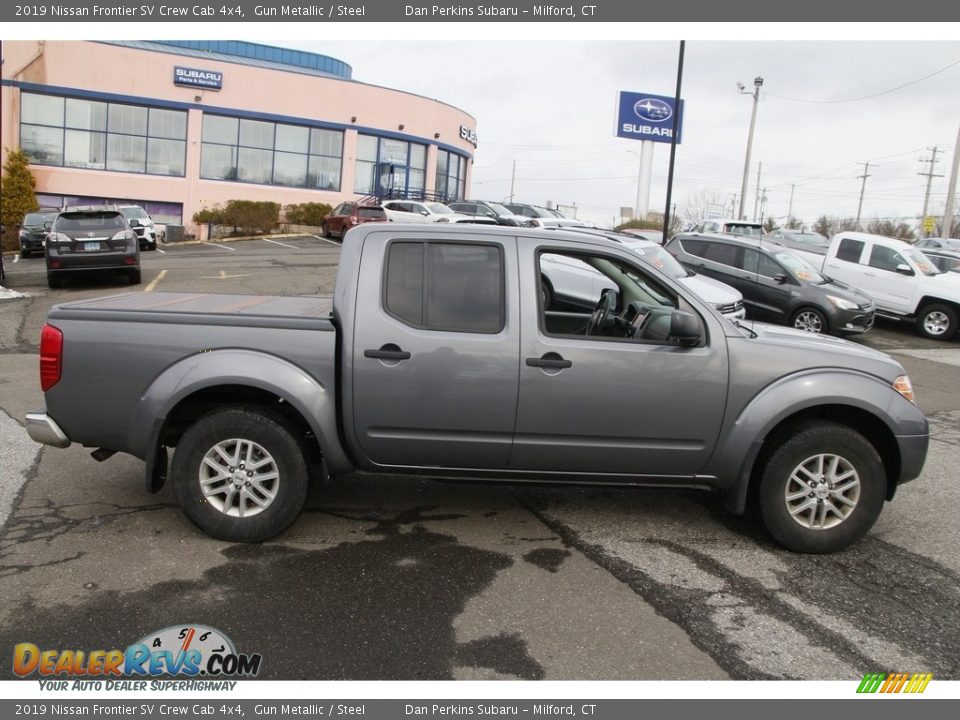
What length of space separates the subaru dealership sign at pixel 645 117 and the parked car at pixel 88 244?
32247mm

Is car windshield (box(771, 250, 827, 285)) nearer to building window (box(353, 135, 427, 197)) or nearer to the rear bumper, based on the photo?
the rear bumper

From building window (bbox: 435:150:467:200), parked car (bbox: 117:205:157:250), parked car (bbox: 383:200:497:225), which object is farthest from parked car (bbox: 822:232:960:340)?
building window (bbox: 435:150:467:200)

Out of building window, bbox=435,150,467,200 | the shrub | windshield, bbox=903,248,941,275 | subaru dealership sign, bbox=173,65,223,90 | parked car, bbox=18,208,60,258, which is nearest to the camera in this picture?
windshield, bbox=903,248,941,275

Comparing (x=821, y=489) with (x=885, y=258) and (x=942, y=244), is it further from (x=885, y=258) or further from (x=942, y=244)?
(x=942, y=244)

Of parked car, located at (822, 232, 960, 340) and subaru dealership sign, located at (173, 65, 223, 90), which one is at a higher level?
subaru dealership sign, located at (173, 65, 223, 90)

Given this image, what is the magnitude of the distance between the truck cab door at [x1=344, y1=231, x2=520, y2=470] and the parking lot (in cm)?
62

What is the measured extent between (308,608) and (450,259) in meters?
2.09

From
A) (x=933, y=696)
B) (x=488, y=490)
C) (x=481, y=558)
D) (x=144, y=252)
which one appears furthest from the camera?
(x=144, y=252)

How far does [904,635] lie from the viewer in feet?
12.3

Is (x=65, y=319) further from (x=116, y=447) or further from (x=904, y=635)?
(x=904, y=635)

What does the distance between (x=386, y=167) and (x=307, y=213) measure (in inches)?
247

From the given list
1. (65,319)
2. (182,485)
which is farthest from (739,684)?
(65,319)

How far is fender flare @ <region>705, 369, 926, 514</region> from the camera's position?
454 centimetres

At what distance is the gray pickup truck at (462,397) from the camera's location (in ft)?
14.8
